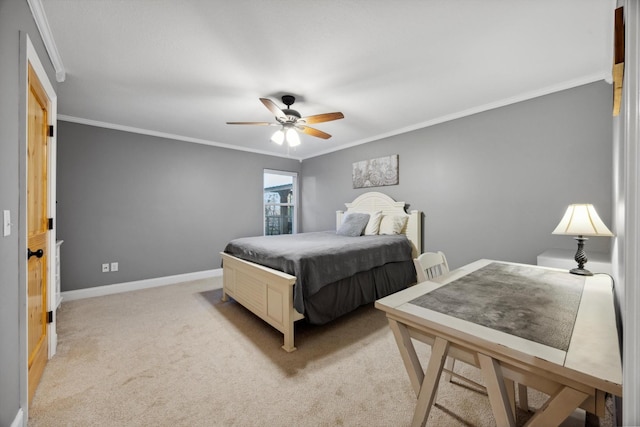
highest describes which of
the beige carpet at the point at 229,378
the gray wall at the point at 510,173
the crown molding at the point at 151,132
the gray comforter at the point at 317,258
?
the crown molding at the point at 151,132

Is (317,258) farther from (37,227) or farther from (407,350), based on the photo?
(37,227)

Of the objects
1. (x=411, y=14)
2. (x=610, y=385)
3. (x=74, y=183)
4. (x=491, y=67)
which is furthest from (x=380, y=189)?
(x=74, y=183)

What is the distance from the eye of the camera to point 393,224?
147 inches

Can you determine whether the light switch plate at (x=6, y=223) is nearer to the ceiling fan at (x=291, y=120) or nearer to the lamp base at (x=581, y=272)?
the ceiling fan at (x=291, y=120)

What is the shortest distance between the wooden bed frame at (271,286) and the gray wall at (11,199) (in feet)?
4.98

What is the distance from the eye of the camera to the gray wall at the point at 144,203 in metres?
3.38

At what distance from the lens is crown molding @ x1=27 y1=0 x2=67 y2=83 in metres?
1.54

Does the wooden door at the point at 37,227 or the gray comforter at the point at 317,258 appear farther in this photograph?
the gray comforter at the point at 317,258

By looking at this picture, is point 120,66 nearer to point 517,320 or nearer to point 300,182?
point 517,320

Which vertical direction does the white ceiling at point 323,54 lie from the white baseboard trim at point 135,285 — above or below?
above

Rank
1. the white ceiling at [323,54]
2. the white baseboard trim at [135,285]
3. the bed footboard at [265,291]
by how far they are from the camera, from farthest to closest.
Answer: the white baseboard trim at [135,285], the bed footboard at [265,291], the white ceiling at [323,54]

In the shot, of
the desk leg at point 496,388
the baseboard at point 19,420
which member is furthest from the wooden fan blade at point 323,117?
the baseboard at point 19,420

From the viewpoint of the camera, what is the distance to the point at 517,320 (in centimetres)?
101

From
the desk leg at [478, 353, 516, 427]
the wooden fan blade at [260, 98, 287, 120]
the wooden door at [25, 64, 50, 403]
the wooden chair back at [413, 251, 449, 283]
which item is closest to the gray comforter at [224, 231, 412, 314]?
the wooden chair back at [413, 251, 449, 283]
